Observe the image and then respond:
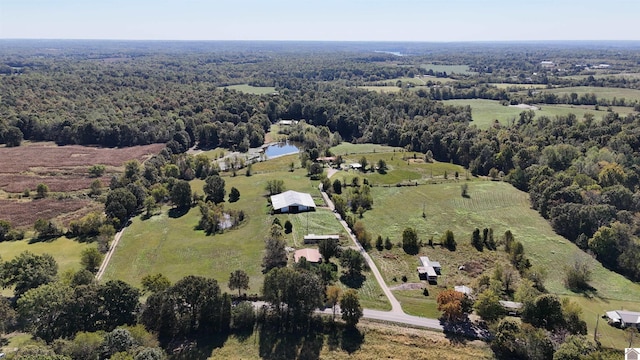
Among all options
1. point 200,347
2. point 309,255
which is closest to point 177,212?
point 309,255

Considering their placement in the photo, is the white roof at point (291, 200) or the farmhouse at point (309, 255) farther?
the white roof at point (291, 200)

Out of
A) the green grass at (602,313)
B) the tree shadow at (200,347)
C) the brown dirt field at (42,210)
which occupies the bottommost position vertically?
the tree shadow at (200,347)

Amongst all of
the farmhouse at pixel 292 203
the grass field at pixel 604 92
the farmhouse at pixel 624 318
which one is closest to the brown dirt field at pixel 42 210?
the farmhouse at pixel 292 203

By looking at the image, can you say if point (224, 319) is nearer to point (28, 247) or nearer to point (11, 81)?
point (28, 247)

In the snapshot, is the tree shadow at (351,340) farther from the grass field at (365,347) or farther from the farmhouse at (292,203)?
the farmhouse at (292,203)

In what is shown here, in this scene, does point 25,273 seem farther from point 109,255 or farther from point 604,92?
point 604,92

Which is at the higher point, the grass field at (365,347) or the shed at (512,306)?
the shed at (512,306)

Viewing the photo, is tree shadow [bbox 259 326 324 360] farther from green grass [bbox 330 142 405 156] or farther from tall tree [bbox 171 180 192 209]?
green grass [bbox 330 142 405 156]
